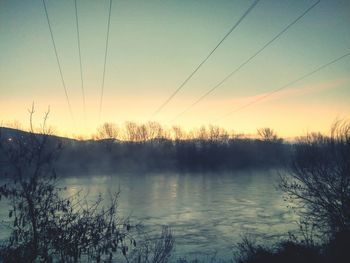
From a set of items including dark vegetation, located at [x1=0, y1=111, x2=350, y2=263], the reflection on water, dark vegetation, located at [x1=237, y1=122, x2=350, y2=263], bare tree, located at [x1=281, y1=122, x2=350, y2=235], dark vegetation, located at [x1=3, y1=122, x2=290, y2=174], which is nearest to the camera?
dark vegetation, located at [x1=0, y1=111, x2=350, y2=263]

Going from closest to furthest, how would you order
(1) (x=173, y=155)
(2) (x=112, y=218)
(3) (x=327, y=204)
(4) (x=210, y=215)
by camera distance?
(3) (x=327, y=204)
(2) (x=112, y=218)
(4) (x=210, y=215)
(1) (x=173, y=155)

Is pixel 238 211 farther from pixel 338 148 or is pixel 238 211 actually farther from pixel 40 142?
pixel 40 142

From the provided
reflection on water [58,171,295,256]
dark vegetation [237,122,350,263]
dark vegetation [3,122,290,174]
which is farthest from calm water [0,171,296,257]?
dark vegetation [3,122,290,174]

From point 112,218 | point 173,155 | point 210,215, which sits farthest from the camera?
point 173,155

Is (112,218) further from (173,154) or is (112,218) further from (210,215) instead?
(173,154)

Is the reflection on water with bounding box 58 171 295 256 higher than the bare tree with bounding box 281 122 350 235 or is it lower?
lower

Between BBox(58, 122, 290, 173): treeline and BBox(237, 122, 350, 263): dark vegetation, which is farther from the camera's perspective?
BBox(58, 122, 290, 173): treeline

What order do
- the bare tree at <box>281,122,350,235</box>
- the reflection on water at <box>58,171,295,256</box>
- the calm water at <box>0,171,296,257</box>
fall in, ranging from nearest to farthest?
the bare tree at <box>281,122,350,235</box> < the calm water at <box>0,171,296,257</box> < the reflection on water at <box>58,171,295,256</box>

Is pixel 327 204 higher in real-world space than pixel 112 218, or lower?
higher

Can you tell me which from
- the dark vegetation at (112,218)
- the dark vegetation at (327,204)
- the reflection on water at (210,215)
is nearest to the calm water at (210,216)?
the reflection on water at (210,215)

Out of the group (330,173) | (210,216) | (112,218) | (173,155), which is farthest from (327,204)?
(173,155)

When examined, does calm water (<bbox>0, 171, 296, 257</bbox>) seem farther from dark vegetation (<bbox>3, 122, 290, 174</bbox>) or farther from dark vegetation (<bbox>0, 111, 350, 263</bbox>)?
dark vegetation (<bbox>3, 122, 290, 174</bbox>)

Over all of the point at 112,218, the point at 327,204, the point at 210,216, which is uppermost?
the point at 327,204

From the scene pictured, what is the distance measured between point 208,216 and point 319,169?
10.8 metres
